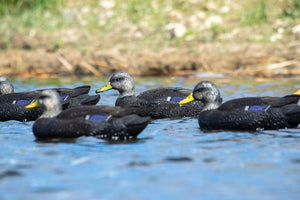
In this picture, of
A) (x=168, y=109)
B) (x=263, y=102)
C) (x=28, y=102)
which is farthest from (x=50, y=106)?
(x=263, y=102)

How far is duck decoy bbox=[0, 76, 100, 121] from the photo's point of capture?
13.9 metres

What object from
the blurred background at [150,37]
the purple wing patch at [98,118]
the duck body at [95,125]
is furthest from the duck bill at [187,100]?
the blurred background at [150,37]

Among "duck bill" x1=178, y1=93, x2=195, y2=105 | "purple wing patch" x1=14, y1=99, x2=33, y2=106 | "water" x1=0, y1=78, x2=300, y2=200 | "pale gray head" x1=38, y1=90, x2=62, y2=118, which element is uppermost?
"pale gray head" x1=38, y1=90, x2=62, y2=118

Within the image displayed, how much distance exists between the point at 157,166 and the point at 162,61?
11.5 meters

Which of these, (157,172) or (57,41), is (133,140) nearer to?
(157,172)

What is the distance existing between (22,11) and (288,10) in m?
8.21

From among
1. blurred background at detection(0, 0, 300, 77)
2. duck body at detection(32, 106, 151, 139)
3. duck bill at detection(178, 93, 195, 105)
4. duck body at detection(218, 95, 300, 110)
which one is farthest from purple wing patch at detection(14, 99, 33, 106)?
blurred background at detection(0, 0, 300, 77)

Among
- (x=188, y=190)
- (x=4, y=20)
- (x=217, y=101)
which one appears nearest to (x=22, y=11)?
(x=4, y=20)

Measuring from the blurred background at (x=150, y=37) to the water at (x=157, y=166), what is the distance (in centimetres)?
789

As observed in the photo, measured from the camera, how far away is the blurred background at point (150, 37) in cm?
1992

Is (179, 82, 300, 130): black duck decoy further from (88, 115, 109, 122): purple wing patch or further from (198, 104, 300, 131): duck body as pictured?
(88, 115, 109, 122): purple wing patch

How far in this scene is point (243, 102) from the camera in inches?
485

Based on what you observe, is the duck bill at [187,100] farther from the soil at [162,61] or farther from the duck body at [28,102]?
the soil at [162,61]

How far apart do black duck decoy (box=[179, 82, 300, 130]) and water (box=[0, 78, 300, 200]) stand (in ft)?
0.82
